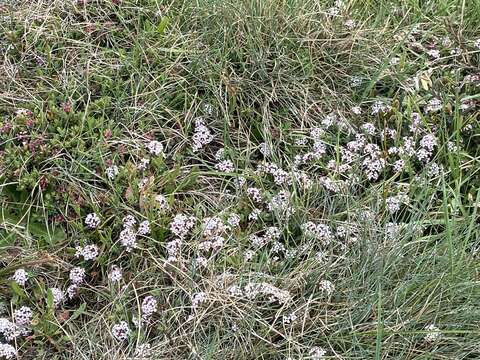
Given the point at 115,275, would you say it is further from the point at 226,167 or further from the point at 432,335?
the point at 432,335

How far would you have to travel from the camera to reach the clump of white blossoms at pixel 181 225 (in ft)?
7.64

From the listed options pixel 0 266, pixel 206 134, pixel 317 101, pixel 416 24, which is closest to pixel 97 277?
pixel 0 266

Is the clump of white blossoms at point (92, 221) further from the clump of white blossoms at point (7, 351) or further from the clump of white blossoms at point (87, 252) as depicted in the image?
the clump of white blossoms at point (7, 351)

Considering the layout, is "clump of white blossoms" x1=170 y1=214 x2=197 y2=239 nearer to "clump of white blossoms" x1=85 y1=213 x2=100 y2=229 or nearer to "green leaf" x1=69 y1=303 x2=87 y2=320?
"clump of white blossoms" x1=85 y1=213 x2=100 y2=229

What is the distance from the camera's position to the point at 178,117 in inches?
108

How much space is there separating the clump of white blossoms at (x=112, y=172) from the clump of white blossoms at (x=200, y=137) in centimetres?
33

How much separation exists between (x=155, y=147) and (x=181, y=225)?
0.37 metres

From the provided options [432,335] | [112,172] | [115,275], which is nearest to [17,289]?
[115,275]

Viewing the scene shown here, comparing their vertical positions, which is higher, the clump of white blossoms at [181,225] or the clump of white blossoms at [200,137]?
the clump of white blossoms at [200,137]

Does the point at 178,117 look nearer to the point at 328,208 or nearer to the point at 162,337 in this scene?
the point at 328,208

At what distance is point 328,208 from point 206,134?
22.1 inches

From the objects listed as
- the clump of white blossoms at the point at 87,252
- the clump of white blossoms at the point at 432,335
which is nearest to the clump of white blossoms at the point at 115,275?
the clump of white blossoms at the point at 87,252

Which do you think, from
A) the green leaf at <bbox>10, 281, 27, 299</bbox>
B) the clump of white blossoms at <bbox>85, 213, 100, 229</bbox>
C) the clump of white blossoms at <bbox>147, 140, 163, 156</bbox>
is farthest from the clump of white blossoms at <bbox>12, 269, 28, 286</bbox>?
the clump of white blossoms at <bbox>147, 140, 163, 156</bbox>

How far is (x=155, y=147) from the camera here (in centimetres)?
257
